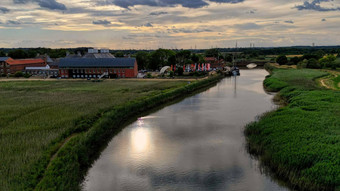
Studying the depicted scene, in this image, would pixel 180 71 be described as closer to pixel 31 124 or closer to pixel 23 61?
pixel 31 124

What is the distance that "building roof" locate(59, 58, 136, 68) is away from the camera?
7344 centimetres

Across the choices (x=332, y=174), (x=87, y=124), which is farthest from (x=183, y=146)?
(x=332, y=174)

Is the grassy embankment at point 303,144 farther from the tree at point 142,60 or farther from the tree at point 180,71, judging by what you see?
the tree at point 142,60

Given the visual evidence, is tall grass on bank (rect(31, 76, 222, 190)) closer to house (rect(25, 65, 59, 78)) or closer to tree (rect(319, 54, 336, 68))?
house (rect(25, 65, 59, 78))

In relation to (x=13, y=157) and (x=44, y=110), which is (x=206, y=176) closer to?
(x=13, y=157)

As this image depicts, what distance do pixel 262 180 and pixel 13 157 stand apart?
53.1 ft

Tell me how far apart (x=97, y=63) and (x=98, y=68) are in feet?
4.93

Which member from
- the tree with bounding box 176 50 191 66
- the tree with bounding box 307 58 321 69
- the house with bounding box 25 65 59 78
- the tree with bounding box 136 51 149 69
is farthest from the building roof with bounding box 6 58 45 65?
the tree with bounding box 307 58 321 69

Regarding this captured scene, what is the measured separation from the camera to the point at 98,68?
2926 inches

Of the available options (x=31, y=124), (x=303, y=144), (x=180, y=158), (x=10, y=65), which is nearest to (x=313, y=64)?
(x=303, y=144)

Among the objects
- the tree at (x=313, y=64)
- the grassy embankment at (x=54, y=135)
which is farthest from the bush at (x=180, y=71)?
the tree at (x=313, y=64)

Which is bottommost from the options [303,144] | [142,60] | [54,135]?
[54,135]

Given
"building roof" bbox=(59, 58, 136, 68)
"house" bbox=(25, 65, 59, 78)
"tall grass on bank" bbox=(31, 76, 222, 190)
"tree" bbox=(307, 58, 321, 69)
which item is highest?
"building roof" bbox=(59, 58, 136, 68)

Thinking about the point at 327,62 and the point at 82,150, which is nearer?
the point at 82,150
